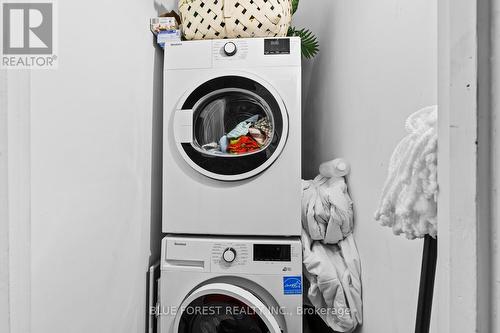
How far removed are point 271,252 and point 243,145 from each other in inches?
18.7

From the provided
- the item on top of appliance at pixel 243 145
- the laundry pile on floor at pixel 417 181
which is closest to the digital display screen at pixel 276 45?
the item on top of appliance at pixel 243 145

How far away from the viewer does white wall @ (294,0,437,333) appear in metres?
0.73

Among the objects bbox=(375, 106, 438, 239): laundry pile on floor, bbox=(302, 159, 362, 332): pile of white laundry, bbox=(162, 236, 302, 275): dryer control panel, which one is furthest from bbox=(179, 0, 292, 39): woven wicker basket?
bbox=(375, 106, 438, 239): laundry pile on floor

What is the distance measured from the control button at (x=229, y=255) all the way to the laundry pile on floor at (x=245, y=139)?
0.41 meters

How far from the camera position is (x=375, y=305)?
1028 millimetres

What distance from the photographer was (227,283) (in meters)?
1.23

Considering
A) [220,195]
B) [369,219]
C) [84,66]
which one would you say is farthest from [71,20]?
[369,219]

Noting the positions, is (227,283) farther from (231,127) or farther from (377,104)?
(377,104)

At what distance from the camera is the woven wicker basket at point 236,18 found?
128 cm

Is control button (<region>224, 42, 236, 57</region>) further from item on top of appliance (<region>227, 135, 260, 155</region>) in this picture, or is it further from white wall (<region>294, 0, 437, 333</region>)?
white wall (<region>294, 0, 437, 333</region>)

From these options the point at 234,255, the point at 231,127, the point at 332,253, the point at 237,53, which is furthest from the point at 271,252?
the point at 237,53

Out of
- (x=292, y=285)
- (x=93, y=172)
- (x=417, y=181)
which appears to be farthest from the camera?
(x=292, y=285)

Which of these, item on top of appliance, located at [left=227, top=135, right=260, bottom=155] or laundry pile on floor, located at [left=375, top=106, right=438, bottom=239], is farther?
item on top of appliance, located at [left=227, top=135, right=260, bottom=155]

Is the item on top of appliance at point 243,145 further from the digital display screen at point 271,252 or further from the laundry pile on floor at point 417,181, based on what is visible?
the laundry pile on floor at point 417,181
